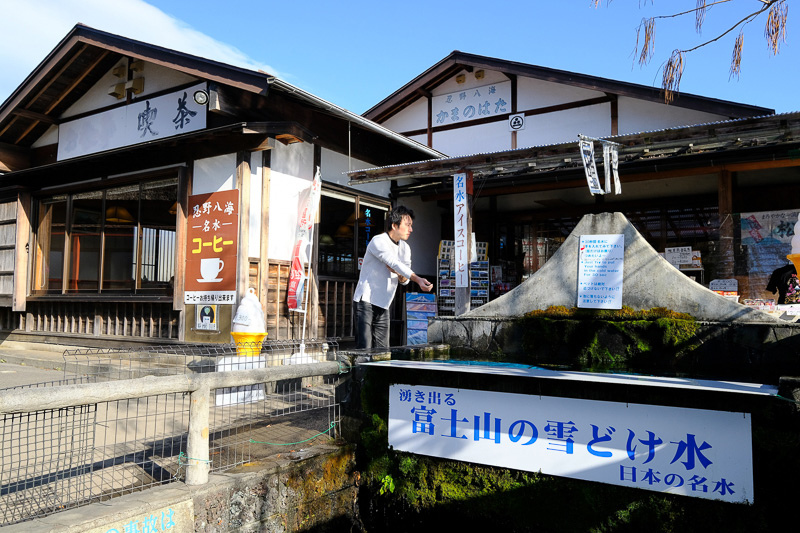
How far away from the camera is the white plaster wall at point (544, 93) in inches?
431

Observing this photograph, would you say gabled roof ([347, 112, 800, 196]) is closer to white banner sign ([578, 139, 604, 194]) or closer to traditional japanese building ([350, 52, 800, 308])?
traditional japanese building ([350, 52, 800, 308])

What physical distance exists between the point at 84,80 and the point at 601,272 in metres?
9.96

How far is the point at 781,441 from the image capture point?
2.77 m

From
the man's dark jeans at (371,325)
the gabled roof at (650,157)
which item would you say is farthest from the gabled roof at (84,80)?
the man's dark jeans at (371,325)

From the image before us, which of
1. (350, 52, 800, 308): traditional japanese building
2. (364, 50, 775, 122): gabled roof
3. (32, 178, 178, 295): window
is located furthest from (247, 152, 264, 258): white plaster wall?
(364, 50, 775, 122): gabled roof

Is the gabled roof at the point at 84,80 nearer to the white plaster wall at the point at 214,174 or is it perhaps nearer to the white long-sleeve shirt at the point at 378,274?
the white plaster wall at the point at 214,174

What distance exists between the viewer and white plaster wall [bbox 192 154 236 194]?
786 centimetres

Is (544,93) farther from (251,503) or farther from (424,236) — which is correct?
(251,503)

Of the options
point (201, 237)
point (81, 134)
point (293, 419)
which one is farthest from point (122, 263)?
point (293, 419)

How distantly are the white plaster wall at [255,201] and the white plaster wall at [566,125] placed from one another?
6.02 meters

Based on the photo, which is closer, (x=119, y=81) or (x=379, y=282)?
(x=379, y=282)

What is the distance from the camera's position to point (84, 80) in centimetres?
990

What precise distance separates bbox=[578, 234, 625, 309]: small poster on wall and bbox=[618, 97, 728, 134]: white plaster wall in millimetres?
6630

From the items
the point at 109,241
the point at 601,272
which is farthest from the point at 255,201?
the point at 601,272
